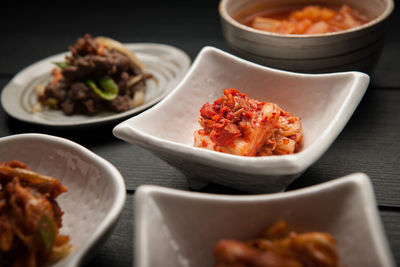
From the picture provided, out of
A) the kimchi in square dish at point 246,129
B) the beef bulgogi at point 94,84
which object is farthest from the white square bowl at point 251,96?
the beef bulgogi at point 94,84

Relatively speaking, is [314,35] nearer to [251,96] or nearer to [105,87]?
[251,96]

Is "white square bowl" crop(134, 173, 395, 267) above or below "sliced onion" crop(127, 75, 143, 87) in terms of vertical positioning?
above

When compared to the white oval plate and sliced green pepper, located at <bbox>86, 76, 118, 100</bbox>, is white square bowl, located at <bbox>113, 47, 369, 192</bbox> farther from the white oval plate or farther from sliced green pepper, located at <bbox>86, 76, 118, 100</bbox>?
sliced green pepper, located at <bbox>86, 76, 118, 100</bbox>

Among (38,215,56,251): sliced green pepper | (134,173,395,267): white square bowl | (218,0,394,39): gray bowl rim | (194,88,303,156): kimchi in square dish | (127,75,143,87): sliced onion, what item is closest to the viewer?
(134,173,395,267): white square bowl

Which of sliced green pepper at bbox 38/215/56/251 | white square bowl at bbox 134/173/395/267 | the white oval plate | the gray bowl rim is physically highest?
the gray bowl rim

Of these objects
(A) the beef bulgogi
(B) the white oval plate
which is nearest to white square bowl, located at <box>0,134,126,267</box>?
(B) the white oval plate

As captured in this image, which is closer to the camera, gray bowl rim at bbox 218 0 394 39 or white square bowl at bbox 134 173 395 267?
white square bowl at bbox 134 173 395 267
